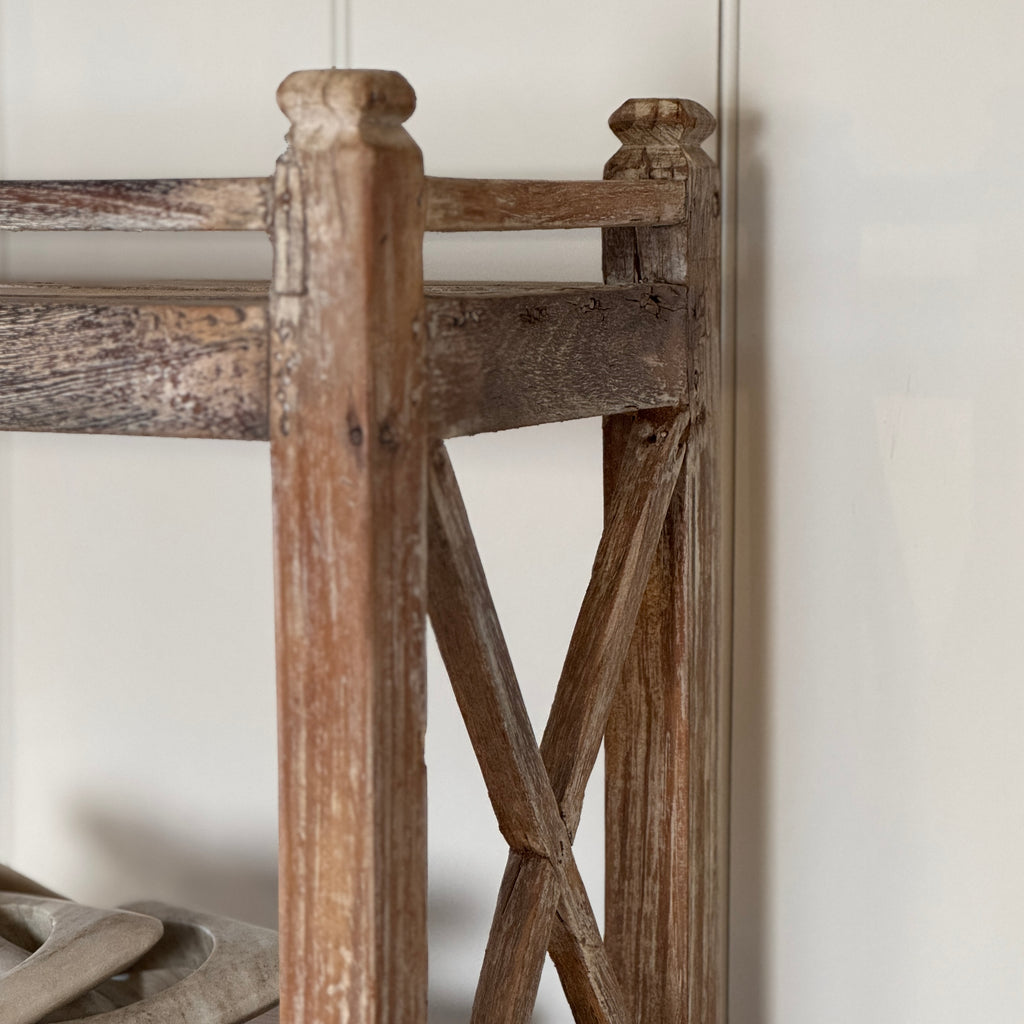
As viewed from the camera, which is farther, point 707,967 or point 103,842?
point 103,842

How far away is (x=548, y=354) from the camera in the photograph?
81 cm

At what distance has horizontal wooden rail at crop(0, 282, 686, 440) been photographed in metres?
0.68

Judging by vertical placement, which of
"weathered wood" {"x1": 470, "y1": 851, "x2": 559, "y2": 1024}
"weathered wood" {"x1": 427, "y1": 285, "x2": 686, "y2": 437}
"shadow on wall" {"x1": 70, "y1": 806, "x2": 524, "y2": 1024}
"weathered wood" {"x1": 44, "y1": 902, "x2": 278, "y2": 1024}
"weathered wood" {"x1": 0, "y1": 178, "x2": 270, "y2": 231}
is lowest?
"shadow on wall" {"x1": 70, "y1": 806, "x2": 524, "y2": 1024}

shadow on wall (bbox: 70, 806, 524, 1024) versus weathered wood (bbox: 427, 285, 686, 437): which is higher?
weathered wood (bbox: 427, 285, 686, 437)

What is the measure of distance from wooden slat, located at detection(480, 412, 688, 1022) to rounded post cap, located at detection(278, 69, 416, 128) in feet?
1.29

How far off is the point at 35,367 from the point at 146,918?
518 mm

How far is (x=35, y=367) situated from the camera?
73cm

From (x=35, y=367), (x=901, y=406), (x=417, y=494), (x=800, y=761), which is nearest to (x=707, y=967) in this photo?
(x=800, y=761)

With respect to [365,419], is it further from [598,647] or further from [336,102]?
[598,647]

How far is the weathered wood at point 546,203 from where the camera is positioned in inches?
28.1

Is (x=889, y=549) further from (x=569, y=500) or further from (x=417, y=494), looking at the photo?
(x=417, y=494)

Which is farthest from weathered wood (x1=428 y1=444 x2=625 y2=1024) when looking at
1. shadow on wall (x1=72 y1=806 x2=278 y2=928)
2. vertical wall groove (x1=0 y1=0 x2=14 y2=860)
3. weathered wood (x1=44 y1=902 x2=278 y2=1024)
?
vertical wall groove (x1=0 y1=0 x2=14 y2=860)

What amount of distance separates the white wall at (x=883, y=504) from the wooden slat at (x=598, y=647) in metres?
0.19

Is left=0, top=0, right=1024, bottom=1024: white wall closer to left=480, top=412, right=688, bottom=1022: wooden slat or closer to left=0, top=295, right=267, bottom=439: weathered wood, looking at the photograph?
left=480, top=412, right=688, bottom=1022: wooden slat
